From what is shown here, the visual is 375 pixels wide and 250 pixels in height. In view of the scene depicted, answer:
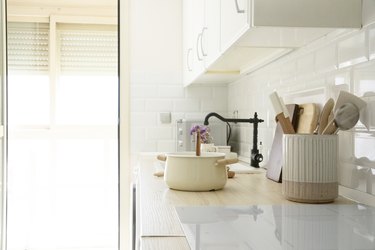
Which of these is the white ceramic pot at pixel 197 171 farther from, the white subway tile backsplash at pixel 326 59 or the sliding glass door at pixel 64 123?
the sliding glass door at pixel 64 123

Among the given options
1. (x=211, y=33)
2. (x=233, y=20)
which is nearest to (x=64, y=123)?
(x=211, y=33)

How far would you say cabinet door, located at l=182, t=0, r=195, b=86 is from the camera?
2422mm

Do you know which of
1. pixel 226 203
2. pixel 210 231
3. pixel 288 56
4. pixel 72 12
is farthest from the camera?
pixel 72 12

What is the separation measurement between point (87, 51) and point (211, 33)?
122 inches

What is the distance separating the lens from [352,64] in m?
1.12

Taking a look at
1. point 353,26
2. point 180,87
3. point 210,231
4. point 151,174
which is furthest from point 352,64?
point 180,87

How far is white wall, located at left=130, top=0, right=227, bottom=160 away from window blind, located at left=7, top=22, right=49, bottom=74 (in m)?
1.98

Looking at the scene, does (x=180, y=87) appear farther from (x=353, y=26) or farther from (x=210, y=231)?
(x=210, y=231)

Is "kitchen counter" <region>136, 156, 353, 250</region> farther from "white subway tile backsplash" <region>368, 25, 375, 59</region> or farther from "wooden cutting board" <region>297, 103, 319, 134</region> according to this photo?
"white subway tile backsplash" <region>368, 25, 375, 59</region>

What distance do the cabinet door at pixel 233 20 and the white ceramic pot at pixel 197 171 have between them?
1.21 ft

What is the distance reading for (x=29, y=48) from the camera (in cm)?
449

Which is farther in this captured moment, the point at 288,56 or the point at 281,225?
the point at 288,56

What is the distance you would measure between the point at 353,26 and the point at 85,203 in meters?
4.06

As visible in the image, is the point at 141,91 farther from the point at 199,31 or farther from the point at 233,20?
the point at 233,20
